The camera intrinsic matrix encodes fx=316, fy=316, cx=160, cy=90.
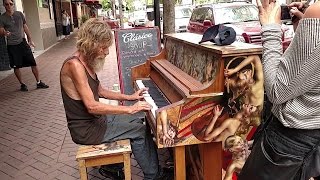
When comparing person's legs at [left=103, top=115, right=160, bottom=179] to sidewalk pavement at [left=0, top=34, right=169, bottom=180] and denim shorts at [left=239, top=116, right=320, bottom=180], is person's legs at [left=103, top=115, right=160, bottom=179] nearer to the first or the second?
sidewalk pavement at [left=0, top=34, right=169, bottom=180]

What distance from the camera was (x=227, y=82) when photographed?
220 centimetres

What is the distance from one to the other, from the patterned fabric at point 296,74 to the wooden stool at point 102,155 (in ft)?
4.62

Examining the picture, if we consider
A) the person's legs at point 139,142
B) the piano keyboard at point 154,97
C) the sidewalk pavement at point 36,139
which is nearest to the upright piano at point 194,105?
the piano keyboard at point 154,97

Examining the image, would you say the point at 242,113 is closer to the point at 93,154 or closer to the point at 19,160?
the point at 93,154

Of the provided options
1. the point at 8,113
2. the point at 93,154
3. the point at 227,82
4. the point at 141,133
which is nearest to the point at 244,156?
the point at 227,82

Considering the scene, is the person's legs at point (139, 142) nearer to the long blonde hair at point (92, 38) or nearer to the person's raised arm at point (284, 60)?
the long blonde hair at point (92, 38)

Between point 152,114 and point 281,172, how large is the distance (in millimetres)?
1180

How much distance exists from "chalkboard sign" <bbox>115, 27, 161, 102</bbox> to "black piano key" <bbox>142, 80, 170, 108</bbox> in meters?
1.22

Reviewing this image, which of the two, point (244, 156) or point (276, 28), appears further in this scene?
point (244, 156)

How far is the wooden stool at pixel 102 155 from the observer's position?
8.36 ft

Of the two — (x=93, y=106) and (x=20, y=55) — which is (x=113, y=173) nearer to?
(x=93, y=106)

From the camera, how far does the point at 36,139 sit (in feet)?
14.5

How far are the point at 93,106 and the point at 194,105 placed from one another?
840 mm

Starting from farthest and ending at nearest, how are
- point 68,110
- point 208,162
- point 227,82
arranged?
1. point 68,110
2. point 208,162
3. point 227,82
